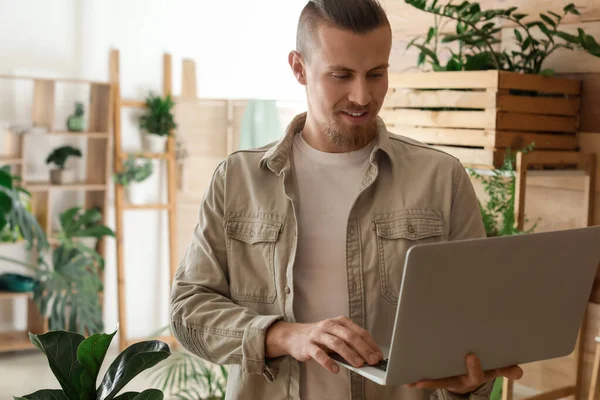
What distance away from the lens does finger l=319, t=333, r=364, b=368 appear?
1168mm

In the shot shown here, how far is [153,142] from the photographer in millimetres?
5020

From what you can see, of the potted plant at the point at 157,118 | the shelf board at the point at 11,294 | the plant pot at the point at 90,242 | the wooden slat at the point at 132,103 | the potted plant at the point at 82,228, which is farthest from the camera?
the potted plant at the point at 157,118

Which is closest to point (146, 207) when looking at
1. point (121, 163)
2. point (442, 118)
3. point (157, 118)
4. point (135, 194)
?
point (135, 194)

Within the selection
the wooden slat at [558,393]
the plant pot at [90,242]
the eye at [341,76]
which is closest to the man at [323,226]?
the eye at [341,76]

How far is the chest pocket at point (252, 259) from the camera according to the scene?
1.49m

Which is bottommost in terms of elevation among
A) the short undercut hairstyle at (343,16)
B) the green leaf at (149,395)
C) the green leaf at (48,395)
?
the green leaf at (149,395)

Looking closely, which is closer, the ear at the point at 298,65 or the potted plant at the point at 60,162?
the ear at the point at 298,65

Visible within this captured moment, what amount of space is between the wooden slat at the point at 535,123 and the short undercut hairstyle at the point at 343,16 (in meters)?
1.20

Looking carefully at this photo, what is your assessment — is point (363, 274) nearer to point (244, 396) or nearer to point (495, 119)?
point (244, 396)

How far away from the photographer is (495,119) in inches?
99.3

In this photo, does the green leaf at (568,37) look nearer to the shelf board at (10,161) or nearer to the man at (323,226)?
the man at (323,226)

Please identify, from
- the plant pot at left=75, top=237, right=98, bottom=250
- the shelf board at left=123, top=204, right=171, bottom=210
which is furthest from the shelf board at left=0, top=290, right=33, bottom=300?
the shelf board at left=123, top=204, right=171, bottom=210

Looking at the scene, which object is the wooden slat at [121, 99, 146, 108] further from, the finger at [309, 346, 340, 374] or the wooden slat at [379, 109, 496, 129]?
the finger at [309, 346, 340, 374]

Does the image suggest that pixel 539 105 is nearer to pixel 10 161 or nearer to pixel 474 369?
pixel 474 369
